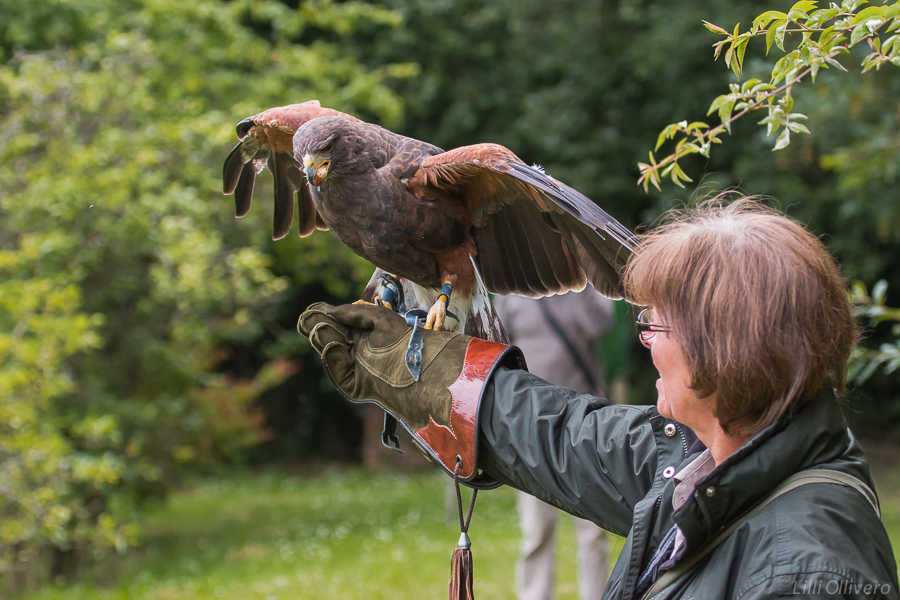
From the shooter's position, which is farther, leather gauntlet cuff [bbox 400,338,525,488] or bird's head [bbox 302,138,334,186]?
bird's head [bbox 302,138,334,186]

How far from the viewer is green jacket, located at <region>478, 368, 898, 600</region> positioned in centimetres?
98

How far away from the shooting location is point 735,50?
158cm

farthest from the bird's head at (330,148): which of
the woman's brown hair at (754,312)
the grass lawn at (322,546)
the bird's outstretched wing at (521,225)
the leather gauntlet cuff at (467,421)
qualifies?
the grass lawn at (322,546)

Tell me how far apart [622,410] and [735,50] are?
714 mm

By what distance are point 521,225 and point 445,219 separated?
22cm

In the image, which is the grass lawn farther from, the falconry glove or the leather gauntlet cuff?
the leather gauntlet cuff

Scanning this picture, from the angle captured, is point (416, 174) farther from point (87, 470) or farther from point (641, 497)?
point (87, 470)

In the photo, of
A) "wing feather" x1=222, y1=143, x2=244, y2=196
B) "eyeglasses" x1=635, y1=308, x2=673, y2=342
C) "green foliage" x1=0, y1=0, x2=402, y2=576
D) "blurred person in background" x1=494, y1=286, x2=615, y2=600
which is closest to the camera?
"eyeglasses" x1=635, y1=308, x2=673, y2=342

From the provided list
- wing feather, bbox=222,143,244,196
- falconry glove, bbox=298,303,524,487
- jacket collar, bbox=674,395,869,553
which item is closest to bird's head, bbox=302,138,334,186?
falconry glove, bbox=298,303,524,487

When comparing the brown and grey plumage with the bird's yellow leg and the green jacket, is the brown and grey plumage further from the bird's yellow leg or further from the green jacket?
the green jacket

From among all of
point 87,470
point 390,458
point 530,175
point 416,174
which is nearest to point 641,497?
point 530,175

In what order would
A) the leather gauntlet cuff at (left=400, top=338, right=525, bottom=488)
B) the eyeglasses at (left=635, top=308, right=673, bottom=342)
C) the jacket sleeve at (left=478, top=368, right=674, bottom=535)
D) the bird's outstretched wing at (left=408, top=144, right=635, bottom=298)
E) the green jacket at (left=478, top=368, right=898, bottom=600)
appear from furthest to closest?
the bird's outstretched wing at (left=408, top=144, right=635, bottom=298) → the leather gauntlet cuff at (left=400, top=338, right=525, bottom=488) → the jacket sleeve at (left=478, top=368, right=674, bottom=535) → the eyeglasses at (left=635, top=308, right=673, bottom=342) → the green jacket at (left=478, top=368, right=898, bottom=600)

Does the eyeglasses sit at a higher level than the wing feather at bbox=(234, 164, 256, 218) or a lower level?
higher

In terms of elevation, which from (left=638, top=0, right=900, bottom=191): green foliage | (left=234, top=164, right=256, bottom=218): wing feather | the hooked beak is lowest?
(left=234, top=164, right=256, bottom=218): wing feather
